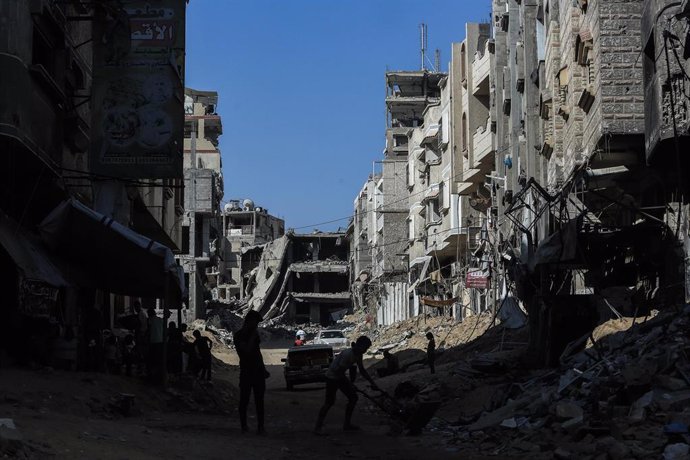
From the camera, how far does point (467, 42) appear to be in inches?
1994

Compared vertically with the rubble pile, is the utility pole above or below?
above

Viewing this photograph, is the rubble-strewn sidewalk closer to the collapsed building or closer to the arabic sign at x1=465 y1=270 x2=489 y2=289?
the arabic sign at x1=465 y1=270 x2=489 y2=289

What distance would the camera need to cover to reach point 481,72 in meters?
46.3

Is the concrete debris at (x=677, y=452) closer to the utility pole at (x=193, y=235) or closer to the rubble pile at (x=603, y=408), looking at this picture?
the rubble pile at (x=603, y=408)

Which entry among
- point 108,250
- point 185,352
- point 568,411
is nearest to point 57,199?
point 108,250

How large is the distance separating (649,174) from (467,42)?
94.3ft

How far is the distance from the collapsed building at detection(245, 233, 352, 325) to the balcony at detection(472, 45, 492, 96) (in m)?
51.4

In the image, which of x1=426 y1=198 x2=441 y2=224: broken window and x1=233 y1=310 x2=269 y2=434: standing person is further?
Answer: x1=426 y1=198 x2=441 y2=224: broken window

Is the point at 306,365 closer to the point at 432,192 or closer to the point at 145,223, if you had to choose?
the point at 145,223

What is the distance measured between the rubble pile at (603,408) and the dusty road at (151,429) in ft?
3.24

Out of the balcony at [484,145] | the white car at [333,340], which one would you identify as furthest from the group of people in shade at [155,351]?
the white car at [333,340]

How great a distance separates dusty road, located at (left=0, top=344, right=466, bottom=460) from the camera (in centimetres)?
1072

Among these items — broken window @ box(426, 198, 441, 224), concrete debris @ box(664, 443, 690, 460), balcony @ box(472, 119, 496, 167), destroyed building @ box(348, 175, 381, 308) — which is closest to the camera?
concrete debris @ box(664, 443, 690, 460)

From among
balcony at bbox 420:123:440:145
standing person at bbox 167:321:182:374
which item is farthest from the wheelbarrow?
balcony at bbox 420:123:440:145
